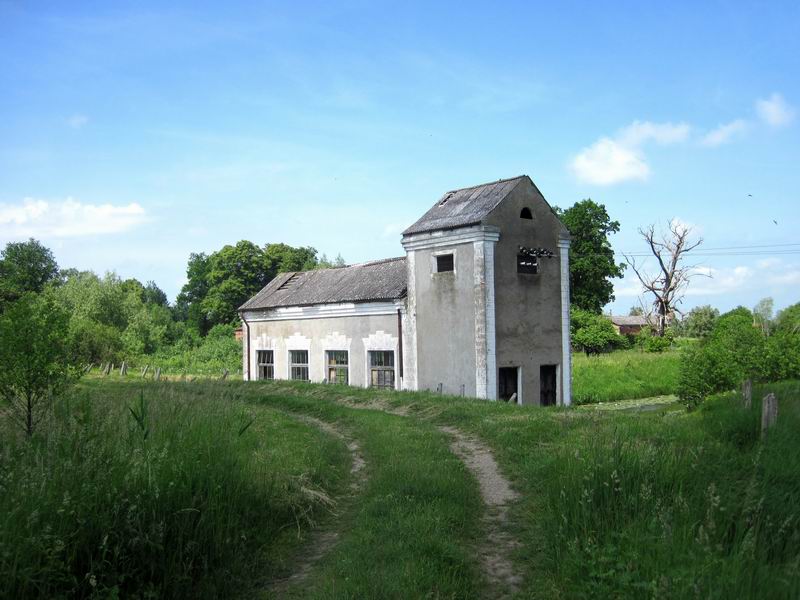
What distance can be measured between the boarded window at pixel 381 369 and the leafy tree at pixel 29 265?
58.1 m

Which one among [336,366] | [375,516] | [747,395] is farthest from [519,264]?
[375,516]

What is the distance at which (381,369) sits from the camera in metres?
24.7

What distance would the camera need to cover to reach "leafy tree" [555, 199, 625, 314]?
5094 centimetres

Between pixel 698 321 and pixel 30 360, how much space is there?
6331 centimetres

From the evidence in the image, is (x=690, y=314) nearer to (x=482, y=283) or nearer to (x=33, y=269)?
(x=482, y=283)

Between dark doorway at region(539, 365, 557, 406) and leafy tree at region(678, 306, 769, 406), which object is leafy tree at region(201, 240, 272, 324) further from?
leafy tree at region(678, 306, 769, 406)

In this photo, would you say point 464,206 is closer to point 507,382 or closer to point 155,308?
point 507,382

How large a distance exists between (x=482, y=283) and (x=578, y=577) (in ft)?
50.0

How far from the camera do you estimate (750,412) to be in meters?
10.6

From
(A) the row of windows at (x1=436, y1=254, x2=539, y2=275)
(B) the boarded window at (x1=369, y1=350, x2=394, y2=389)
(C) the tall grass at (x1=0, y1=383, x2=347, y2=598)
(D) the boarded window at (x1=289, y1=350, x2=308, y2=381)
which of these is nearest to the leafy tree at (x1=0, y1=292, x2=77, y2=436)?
(C) the tall grass at (x1=0, y1=383, x2=347, y2=598)

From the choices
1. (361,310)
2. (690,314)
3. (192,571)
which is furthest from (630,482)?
(690,314)

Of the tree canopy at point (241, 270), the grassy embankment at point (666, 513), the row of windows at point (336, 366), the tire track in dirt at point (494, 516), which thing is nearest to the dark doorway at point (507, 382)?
the row of windows at point (336, 366)

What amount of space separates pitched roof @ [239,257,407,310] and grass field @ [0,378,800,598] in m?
15.2

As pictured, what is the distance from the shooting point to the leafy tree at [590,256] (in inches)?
2005
